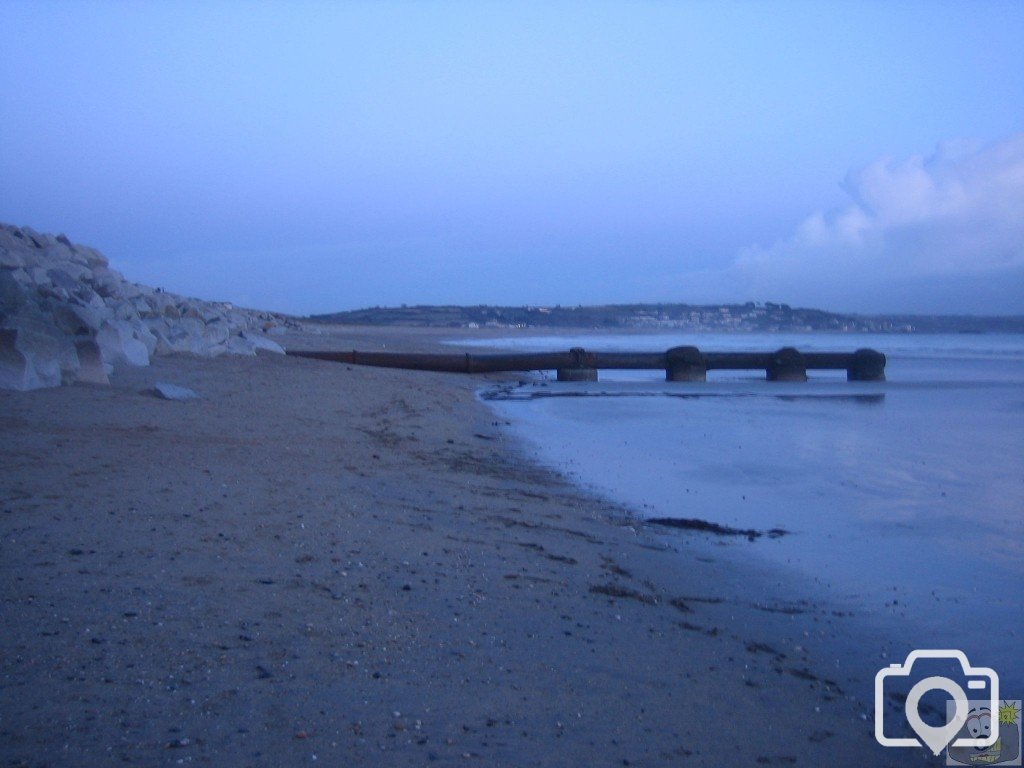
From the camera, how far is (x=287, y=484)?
22.2ft

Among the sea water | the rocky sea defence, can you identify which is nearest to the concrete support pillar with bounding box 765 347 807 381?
the sea water

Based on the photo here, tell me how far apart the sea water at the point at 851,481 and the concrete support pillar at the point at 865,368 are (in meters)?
Answer: 4.38

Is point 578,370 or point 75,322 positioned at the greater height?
point 75,322

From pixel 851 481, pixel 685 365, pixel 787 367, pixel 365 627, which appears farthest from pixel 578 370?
pixel 365 627

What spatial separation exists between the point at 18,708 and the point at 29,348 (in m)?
7.01

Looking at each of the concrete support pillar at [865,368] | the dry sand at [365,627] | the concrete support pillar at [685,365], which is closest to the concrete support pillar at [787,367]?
the concrete support pillar at [865,368]

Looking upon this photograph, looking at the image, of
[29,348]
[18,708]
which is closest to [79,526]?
[18,708]

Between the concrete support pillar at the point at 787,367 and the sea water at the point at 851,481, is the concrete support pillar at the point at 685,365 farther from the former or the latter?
Result: the sea water at the point at 851,481

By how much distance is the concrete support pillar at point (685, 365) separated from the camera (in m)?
24.2

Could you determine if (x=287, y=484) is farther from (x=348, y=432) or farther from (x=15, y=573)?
(x=348, y=432)

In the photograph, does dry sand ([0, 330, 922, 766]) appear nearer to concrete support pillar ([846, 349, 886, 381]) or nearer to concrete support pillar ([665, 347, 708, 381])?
concrete support pillar ([665, 347, 708, 381])

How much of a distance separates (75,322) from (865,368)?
20.3 meters

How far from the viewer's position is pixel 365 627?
13.4ft

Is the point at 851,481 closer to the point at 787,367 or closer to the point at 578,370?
the point at 578,370
